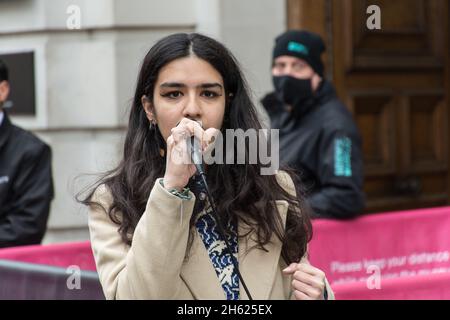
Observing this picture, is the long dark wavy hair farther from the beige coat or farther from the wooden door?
the wooden door

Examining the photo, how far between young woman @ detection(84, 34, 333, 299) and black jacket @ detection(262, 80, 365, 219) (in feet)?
6.51

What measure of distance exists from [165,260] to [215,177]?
44 centimetres

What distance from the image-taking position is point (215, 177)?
3.04 m

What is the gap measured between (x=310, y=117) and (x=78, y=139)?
2.08m

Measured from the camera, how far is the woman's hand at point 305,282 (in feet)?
9.25

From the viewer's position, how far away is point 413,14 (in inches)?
294

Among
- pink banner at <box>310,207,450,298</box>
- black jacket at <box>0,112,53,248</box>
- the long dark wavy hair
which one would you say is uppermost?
the long dark wavy hair

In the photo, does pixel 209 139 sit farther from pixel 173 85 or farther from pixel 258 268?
pixel 258 268

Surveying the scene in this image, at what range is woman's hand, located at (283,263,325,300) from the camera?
2.82 metres

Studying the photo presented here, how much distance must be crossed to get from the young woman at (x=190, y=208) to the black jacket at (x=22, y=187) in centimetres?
217

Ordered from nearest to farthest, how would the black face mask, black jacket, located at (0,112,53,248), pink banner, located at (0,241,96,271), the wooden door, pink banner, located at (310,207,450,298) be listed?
pink banner, located at (0,241,96,271)
black jacket, located at (0,112,53,248)
pink banner, located at (310,207,450,298)
the black face mask
the wooden door

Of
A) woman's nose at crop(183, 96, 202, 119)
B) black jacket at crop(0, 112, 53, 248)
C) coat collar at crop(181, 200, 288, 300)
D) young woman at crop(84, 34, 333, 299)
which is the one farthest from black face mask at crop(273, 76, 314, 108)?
woman's nose at crop(183, 96, 202, 119)

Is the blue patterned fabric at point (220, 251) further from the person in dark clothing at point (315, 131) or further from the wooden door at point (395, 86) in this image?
the wooden door at point (395, 86)

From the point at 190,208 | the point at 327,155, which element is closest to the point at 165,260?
the point at 190,208
